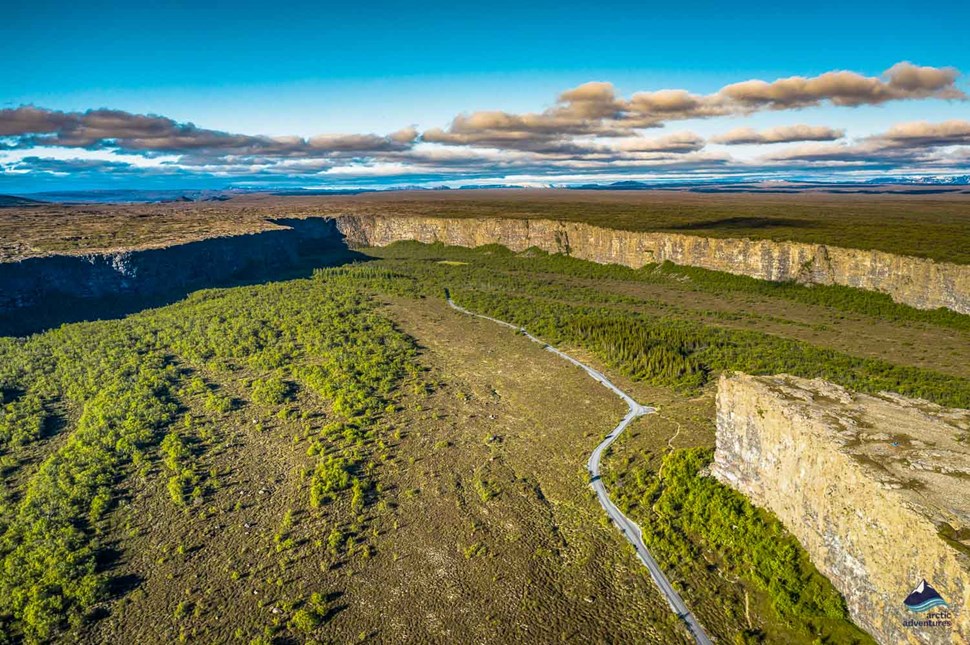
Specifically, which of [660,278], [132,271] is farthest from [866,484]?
[132,271]

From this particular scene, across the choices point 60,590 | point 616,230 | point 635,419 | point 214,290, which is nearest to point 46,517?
point 60,590

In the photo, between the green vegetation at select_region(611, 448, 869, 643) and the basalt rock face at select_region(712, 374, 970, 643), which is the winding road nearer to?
the green vegetation at select_region(611, 448, 869, 643)

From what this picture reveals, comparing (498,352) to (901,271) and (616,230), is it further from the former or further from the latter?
(616,230)

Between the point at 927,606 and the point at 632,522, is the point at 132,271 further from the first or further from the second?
the point at 927,606

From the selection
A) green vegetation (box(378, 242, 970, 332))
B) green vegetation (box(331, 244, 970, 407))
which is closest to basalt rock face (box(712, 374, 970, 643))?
green vegetation (box(331, 244, 970, 407))

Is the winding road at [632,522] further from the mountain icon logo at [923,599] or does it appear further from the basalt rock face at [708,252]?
the basalt rock face at [708,252]

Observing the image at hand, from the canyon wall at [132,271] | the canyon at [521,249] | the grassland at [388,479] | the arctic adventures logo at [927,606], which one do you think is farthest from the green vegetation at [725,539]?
the canyon wall at [132,271]
